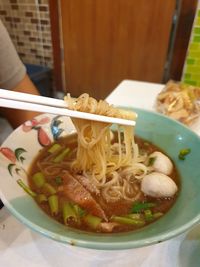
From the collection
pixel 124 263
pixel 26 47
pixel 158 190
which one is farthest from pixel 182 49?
pixel 124 263

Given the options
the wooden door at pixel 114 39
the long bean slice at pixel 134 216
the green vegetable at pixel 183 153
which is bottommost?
the wooden door at pixel 114 39

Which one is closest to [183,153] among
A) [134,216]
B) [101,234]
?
[134,216]

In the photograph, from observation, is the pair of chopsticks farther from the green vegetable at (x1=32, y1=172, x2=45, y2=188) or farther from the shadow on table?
the shadow on table

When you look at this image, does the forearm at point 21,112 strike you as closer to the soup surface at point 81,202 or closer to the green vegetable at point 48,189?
the soup surface at point 81,202

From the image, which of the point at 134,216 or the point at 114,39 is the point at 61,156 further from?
the point at 114,39

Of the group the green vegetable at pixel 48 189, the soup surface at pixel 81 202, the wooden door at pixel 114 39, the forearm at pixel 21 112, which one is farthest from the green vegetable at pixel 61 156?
the wooden door at pixel 114 39

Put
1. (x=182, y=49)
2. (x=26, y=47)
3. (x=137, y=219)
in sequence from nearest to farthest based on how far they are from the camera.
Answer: (x=137, y=219) < (x=182, y=49) < (x=26, y=47)

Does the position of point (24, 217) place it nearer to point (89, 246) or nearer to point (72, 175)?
point (89, 246)
